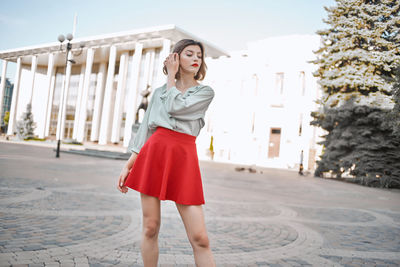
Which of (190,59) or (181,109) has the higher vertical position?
(190,59)

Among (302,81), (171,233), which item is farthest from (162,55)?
(171,233)

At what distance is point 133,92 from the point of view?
45.5 metres

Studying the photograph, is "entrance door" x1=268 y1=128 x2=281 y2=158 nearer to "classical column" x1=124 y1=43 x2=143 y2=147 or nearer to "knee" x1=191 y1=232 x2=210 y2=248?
"classical column" x1=124 y1=43 x2=143 y2=147

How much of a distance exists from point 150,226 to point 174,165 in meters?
0.46

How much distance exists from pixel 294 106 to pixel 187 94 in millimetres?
35640

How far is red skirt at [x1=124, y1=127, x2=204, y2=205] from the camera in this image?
7.18ft

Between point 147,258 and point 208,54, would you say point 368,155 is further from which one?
point 208,54

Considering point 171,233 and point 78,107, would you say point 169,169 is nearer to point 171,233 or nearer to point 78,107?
point 171,233

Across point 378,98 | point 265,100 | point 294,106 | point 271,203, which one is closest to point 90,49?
point 265,100

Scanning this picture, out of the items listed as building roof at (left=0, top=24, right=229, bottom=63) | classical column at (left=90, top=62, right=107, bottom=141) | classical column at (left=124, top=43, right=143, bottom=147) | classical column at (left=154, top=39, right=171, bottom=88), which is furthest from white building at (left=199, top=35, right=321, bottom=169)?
classical column at (left=90, top=62, right=107, bottom=141)

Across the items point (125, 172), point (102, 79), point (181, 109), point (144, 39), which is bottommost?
point (125, 172)

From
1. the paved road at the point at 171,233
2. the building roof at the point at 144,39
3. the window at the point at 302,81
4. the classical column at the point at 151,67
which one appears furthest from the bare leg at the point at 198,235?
the classical column at the point at 151,67

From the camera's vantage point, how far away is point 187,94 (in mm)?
2252

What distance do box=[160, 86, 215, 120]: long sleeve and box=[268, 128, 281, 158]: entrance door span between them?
1422 inches
